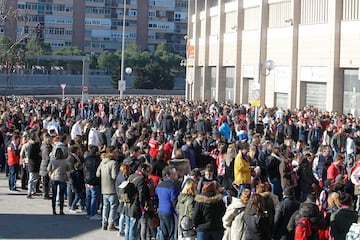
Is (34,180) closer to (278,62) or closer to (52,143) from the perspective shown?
(52,143)

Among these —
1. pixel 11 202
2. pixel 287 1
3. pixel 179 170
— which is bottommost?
pixel 11 202

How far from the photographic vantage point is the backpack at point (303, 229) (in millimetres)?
11234

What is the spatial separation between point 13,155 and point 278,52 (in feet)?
114

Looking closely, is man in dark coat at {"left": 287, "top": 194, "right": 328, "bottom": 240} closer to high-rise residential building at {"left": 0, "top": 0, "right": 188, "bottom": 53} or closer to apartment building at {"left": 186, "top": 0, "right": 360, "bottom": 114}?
apartment building at {"left": 186, "top": 0, "right": 360, "bottom": 114}

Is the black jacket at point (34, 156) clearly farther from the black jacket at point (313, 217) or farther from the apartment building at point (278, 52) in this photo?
the apartment building at point (278, 52)

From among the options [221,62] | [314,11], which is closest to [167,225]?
[314,11]

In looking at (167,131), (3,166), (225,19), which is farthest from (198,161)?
(225,19)

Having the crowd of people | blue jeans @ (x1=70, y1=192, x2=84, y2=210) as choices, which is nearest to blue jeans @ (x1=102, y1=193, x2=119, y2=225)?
the crowd of people

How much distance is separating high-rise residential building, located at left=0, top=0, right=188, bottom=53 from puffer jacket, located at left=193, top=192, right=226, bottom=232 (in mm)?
112096

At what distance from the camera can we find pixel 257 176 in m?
17.7

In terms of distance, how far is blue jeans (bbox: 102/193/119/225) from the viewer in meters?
16.2

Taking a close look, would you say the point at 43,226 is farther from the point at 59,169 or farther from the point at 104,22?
the point at 104,22

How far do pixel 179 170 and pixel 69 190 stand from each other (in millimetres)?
3818

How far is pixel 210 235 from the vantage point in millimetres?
12281
